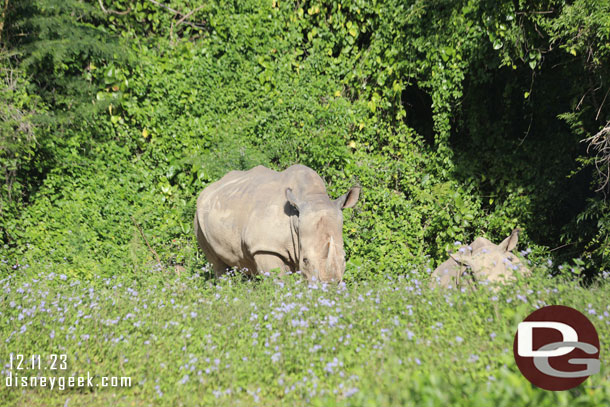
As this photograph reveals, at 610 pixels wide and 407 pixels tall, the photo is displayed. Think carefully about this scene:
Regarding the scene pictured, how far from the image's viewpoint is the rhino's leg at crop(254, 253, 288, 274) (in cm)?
657

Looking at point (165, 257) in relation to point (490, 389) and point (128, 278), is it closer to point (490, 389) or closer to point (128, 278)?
point (128, 278)

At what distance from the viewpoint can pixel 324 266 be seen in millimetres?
6008

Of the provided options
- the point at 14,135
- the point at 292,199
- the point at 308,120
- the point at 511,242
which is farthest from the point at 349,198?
the point at 14,135

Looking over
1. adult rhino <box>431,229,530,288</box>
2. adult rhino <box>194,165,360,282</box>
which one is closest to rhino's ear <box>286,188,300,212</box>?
adult rhino <box>194,165,360,282</box>

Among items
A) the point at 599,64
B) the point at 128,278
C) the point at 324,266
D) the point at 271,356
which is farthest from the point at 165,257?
the point at 599,64

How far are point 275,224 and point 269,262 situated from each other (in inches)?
16.4

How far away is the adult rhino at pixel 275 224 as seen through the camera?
6.07 m

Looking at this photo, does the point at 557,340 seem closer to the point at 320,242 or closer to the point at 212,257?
the point at 320,242

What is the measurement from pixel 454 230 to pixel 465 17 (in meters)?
3.36

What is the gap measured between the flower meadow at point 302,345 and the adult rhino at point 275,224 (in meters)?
0.37

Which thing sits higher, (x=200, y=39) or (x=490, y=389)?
(x=200, y=39)

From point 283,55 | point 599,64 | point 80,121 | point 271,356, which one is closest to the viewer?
point 271,356

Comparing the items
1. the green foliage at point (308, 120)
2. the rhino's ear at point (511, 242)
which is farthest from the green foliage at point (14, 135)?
the rhino's ear at point (511, 242)

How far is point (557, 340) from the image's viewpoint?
4.14 m
